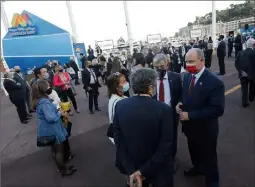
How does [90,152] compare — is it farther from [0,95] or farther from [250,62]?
[0,95]

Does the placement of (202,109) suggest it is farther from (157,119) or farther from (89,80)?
(89,80)

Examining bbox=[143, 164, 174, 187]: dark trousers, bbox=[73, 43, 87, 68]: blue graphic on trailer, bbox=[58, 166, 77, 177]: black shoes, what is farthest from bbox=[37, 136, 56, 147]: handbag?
bbox=[73, 43, 87, 68]: blue graphic on trailer

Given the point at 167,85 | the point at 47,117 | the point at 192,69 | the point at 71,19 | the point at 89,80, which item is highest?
the point at 71,19

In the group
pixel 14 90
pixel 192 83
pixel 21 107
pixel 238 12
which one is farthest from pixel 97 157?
pixel 238 12

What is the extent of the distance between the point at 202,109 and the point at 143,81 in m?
0.99

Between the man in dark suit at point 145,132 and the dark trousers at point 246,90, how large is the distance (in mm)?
4350

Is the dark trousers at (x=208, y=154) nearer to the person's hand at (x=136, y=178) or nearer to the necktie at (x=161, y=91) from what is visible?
the necktie at (x=161, y=91)

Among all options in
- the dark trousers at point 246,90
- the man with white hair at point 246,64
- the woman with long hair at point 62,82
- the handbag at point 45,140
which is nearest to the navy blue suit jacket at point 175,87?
the handbag at point 45,140

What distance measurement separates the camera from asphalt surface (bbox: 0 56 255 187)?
313 centimetres

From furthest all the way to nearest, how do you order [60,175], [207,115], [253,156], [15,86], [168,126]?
[15,86]
[60,175]
[253,156]
[207,115]
[168,126]

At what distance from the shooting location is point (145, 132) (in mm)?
1649

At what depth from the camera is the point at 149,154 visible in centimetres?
172

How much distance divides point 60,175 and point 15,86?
12.5 ft

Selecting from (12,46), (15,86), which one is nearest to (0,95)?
(12,46)
